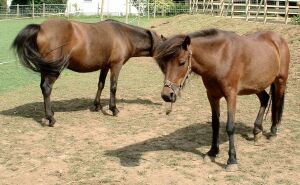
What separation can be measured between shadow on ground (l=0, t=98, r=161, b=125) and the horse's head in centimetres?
375

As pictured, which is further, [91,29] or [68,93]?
[68,93]

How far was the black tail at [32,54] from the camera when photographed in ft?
22.6

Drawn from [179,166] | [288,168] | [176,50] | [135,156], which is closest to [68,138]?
[135,156]

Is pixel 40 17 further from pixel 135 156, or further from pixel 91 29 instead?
pixel 135 156

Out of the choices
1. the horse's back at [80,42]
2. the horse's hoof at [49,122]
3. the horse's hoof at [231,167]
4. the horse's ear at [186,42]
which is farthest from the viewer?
the horse's hoof at [49,122]

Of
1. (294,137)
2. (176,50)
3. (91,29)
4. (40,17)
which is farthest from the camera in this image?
(40,17)

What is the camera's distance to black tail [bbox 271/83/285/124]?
21.0ft

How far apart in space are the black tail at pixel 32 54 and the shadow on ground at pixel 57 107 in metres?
1.09

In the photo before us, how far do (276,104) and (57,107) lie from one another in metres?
4.53

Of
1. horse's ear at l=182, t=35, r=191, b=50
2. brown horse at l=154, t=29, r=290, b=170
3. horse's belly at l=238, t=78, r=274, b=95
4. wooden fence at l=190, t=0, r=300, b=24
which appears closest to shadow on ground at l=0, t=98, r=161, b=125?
brown horse at l=154, t=29, r=290, b=170

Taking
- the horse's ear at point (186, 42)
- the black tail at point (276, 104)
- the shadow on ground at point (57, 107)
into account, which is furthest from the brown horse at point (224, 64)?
the shadow on ground at point (57, 107)

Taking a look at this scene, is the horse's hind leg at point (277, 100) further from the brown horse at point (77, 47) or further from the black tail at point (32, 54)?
the black tail at point (32, 54)

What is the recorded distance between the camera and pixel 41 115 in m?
8.01

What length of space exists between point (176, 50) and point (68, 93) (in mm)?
6230
